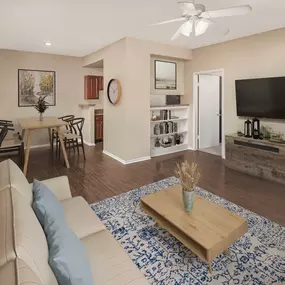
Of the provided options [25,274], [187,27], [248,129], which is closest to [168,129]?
[248,129]

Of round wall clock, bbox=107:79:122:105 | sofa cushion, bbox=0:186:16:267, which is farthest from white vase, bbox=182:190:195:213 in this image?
round wall clock, bbox=107:79:122:105

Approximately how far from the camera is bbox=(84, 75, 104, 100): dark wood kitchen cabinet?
694 cm

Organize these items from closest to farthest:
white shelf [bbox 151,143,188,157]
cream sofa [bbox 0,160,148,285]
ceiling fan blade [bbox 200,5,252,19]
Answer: cream sofa [bbox 0,160,148,285]
ceiling fan blade [bbox 200,5,252,19]
white shelf [bbox 151,143,188,157]

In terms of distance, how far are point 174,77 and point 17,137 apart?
13.8ft

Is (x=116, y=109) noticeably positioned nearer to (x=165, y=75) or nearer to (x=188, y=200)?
(x=165, y=75)

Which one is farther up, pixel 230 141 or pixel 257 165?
A: pixel 230 141

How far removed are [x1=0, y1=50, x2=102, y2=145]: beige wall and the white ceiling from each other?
2.14ft

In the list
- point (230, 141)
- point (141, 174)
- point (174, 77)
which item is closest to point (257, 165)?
point (230, 141)

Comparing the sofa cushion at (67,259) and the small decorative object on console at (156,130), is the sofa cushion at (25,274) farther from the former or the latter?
the small decorative object on console at (156,130)

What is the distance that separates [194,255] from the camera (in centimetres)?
205

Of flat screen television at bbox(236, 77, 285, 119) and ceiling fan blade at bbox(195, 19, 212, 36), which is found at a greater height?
ceiling fan blade at bbox(195, 19, 212, 36)

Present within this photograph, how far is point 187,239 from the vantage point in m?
1.90

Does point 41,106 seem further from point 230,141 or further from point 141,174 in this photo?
point 230,141

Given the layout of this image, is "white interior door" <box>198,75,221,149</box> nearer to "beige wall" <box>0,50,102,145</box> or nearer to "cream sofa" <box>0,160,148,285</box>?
"beige wall" <box>0,50,102,145</box>
